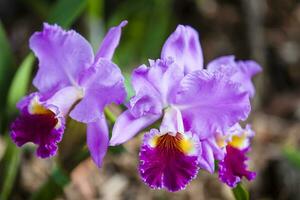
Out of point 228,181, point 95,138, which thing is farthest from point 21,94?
point 228,181

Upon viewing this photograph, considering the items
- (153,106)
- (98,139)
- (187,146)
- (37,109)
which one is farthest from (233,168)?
(37,109)

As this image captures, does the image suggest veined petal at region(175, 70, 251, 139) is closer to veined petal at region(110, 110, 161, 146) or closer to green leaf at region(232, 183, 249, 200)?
veined petal at region(110, 110, 161, 146)

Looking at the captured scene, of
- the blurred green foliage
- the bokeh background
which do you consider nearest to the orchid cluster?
the blurred green foliage

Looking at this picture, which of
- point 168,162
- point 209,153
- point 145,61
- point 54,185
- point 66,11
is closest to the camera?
point 168,162

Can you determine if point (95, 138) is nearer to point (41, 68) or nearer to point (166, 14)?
point (41, 68)

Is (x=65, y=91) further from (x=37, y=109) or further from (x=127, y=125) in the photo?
(x=127, y=125)

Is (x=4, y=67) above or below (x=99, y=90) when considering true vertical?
below
